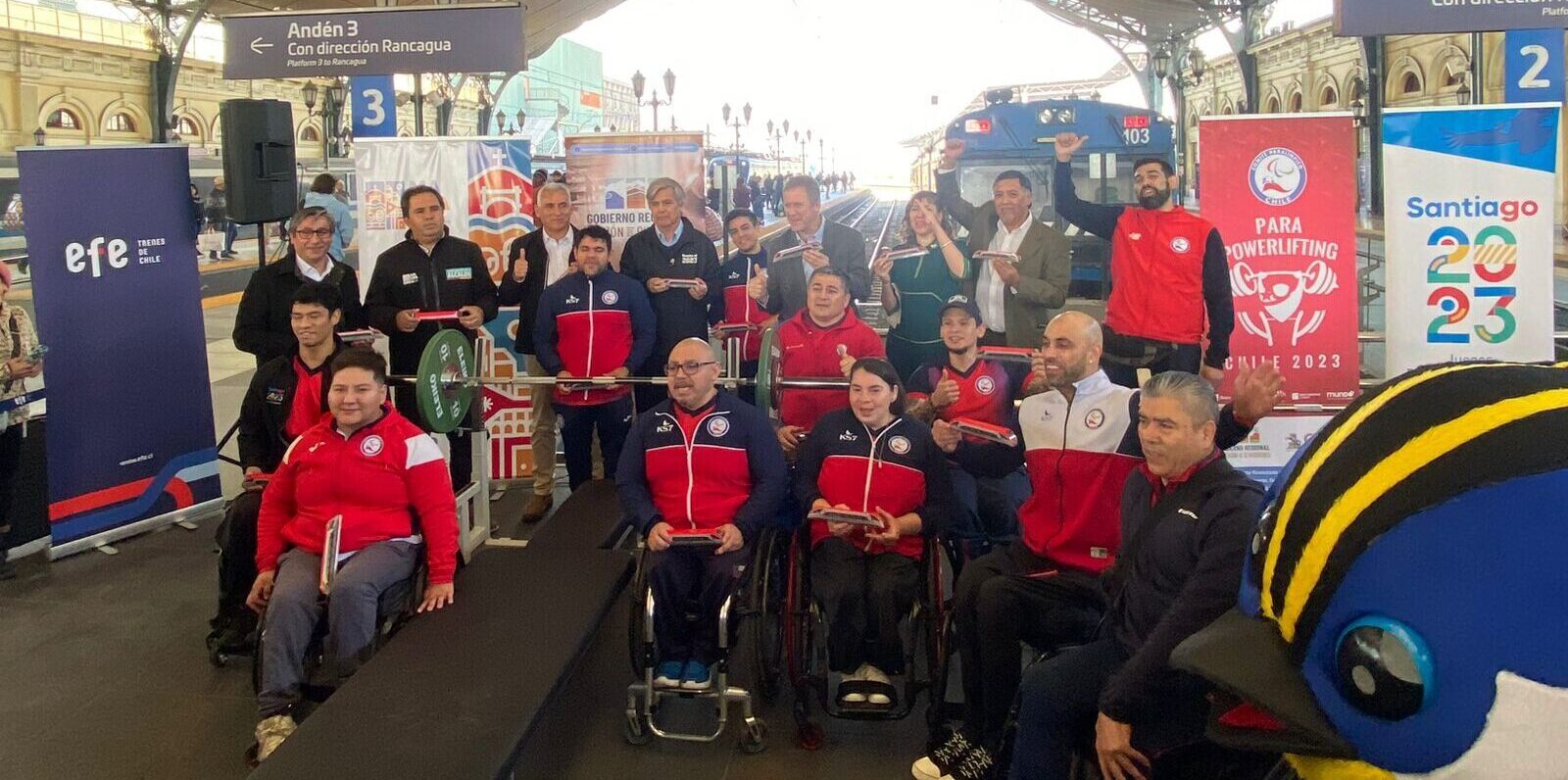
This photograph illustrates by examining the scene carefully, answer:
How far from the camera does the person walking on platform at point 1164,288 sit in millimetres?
4254

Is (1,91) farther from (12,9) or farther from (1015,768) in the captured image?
(1015,768)

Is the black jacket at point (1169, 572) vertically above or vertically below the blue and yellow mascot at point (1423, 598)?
below

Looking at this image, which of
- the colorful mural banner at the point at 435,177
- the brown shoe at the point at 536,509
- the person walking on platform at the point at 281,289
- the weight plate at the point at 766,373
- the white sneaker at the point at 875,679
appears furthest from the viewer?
the colorful mural banner at the point at 435,177

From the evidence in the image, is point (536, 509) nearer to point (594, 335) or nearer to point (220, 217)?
point (594, 335)

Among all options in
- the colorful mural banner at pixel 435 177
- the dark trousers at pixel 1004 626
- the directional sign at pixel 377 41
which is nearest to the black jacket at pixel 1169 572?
the dark trousers at pixel 1004 626

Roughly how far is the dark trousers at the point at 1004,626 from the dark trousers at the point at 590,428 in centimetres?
225

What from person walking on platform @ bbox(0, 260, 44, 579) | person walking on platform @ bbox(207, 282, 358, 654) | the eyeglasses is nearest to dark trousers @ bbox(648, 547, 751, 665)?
the eyeglasses

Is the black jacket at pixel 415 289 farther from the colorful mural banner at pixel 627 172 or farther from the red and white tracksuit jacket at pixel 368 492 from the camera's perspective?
the red and white tracksuit jacket at pixel 368 492

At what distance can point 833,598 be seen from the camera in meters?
3.35

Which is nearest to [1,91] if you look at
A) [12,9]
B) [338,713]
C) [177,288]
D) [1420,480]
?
[12,9]

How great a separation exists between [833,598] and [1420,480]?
7.90 ft

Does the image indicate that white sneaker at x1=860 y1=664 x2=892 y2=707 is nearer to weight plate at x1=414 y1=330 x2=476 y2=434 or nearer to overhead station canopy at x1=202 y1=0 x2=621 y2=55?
weight plate at x1=414 y1=330 x2=476 y2=434

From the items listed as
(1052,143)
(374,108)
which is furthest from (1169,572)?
(1052,143)

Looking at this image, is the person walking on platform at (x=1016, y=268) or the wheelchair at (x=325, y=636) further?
the person walking on platform at (x=1016, y=268)
